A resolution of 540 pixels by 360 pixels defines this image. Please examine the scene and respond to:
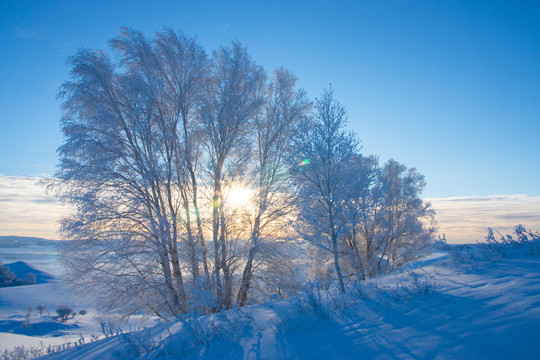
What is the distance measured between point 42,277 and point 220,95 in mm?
37614

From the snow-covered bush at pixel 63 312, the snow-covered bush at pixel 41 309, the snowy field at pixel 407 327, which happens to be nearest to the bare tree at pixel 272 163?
the snowy field at pixel 407 327

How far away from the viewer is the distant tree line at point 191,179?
22.9 feet

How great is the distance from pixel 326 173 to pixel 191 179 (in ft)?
21.0

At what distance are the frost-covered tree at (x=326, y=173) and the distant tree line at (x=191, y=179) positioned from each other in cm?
3

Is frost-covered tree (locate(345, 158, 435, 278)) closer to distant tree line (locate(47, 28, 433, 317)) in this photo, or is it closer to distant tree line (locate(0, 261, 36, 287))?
distant tree line (locate(47, 28, 433, 317))

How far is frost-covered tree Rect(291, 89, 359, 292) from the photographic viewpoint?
668cm

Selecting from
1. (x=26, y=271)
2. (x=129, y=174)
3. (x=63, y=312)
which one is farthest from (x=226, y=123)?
(x=26, y=271)

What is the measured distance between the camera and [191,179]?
11.0m

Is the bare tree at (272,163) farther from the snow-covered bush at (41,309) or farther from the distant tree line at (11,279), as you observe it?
the distant tree line at (11,279)

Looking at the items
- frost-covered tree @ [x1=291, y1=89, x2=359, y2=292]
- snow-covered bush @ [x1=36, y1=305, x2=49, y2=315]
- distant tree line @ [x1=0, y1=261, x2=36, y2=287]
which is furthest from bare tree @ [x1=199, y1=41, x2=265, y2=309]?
distant tree line @ [x1=0, y1=261, x2=36, y2=287]

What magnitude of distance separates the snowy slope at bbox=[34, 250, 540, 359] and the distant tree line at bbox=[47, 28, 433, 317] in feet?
9.31

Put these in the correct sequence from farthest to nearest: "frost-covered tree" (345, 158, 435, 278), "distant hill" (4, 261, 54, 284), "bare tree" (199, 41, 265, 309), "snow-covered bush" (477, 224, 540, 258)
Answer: "distant hill" (4, 261, 54, 284) < "frost-covered tree" (345, 158, 435, 278) < "bare tree" (199, 41, 265, 309) < "snow-covered bush" (477, 224, 540, 258)

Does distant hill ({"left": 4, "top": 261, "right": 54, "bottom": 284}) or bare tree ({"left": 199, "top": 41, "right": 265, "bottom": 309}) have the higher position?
bare tree ({"left": 199, "top": 41, "right": 265, "bottom": 309})

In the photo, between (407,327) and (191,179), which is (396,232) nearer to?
(191,179)
